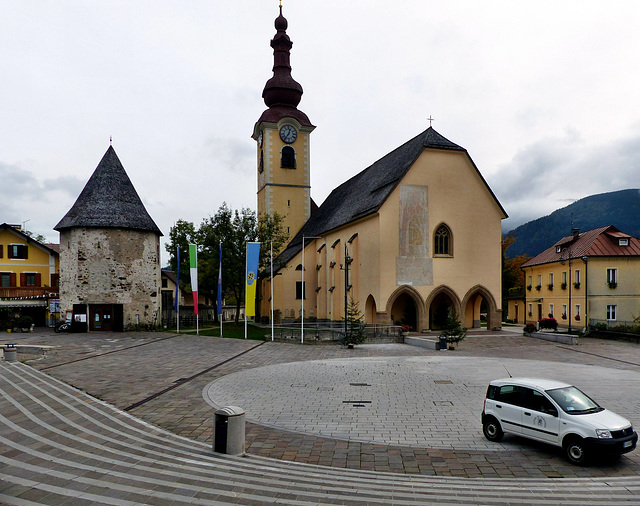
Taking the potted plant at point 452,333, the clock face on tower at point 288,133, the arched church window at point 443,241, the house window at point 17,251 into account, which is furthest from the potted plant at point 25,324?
the arched church window at point 443,241

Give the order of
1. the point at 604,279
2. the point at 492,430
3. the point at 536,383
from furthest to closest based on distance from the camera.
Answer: the point at 604,279 → the point at 492,430 → the point at 536,383

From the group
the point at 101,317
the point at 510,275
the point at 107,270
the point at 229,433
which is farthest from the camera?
the point at 510,275

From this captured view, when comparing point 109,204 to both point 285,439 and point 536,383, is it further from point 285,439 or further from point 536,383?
point 536,383

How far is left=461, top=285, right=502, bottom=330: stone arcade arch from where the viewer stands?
38.1 metres

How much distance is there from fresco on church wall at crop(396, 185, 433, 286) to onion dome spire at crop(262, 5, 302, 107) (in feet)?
82.2

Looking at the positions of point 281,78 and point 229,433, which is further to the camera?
point 281,78

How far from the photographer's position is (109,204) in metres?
41.3

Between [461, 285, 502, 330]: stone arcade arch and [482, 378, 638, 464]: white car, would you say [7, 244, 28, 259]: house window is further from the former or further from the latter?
[482, 378, 638, 464]: white car

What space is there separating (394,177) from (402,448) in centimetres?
3035

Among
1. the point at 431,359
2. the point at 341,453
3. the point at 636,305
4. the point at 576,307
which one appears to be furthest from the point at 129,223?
the point at 636,305

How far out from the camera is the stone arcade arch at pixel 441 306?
37.4 m

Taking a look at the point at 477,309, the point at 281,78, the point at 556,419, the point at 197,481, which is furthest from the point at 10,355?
the point at 281,78

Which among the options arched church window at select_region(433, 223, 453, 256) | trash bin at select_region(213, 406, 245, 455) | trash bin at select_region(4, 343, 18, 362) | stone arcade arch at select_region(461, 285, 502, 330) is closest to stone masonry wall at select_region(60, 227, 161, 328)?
trash bin at select_region(4, 343, 18, 362)

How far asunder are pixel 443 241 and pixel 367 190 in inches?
348
